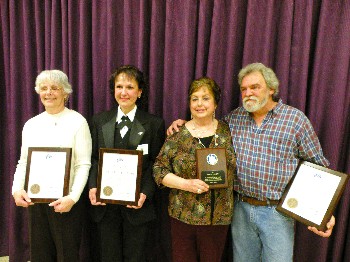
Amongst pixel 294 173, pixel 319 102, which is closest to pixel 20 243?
pixel 294 173

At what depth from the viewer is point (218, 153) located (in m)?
1.70

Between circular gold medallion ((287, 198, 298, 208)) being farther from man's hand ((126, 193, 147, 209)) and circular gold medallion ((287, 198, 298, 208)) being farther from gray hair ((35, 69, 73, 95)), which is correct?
gray hair ((35, 69, 73, 95))

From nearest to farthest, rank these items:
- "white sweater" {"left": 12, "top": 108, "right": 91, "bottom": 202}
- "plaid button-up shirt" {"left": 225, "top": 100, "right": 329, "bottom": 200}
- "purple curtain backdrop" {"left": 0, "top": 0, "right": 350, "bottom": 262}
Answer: "plaid button-up shirt" {"left": 225, "top": 100, "right": 329, "bottom": 200} → "white sweater" {"left": 12, "top": 108, "right": 91, "bottom": 202} → "purple curtain backdrop" {"left": 0, "top": 0, "right": 350, "bottom": 262}

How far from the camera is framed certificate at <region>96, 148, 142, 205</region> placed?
179 cm

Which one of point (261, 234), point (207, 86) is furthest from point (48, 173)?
point (261, 234)

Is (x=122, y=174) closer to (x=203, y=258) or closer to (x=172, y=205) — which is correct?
(x=172, y=205)

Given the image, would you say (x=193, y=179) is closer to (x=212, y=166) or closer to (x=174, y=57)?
(x=212, y=166)

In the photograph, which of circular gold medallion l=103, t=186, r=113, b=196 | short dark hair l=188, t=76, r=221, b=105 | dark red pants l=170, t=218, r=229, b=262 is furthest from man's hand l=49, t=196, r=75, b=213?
short dark hair l=188, t=76, r=221, b=105

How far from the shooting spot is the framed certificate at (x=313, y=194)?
1.53m

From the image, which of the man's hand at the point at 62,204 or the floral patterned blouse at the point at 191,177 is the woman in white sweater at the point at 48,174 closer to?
the man's hand at the point at 62,204

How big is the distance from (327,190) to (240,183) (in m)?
0.48

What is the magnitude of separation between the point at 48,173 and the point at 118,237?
23.5 inches

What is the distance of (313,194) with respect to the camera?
1.59 m

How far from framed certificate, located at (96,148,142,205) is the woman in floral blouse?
0.45 feet
